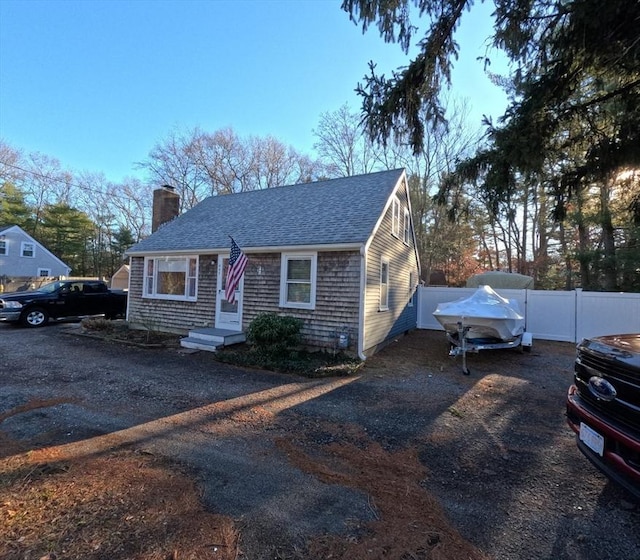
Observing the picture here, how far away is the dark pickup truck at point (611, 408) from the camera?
8.00ft

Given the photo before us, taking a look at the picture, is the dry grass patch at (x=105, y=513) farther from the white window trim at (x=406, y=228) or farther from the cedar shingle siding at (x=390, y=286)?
the white window trim at (x=406, y=228)

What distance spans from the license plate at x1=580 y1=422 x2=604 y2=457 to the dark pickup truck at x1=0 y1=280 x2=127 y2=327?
15.1 metres

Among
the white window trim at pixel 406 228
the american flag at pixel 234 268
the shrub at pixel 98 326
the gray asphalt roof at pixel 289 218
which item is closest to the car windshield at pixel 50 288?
the shrub at pixel 98 326

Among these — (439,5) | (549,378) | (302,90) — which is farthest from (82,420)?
(302,90)

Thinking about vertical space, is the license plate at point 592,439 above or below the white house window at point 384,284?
below

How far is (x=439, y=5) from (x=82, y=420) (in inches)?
306

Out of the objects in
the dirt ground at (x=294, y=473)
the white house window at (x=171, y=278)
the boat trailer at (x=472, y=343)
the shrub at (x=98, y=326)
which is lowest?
the dirt ground at (x=294, y=473)

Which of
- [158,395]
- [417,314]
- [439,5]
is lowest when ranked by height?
[158,395]

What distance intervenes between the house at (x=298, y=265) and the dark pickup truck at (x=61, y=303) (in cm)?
286

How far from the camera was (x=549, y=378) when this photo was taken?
7.22 metres

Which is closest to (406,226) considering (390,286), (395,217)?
(395,217)

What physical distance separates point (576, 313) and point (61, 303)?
18.2 metres

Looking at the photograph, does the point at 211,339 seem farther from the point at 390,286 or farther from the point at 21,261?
the point at 21,261

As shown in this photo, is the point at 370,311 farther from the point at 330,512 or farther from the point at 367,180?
the point at 330,512
